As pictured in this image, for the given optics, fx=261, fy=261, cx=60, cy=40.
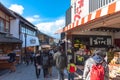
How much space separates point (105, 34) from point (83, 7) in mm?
3624

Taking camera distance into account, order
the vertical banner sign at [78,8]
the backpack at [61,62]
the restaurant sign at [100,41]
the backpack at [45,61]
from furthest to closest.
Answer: the restaurant sign at [100,41], the vertical banner sign at [78,8], the backpack at [45,61], the backpack at [61,62]

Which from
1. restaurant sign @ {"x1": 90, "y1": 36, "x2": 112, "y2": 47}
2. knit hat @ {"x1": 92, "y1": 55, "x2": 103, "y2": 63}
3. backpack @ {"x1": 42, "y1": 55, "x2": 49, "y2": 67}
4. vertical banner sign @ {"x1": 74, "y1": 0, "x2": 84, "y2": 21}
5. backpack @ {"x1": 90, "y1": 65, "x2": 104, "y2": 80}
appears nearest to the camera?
backpack @ {"x1": 90, "y1": 65, "x2": 104, "y2": 80}

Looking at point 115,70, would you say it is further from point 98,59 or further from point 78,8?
point 78,8

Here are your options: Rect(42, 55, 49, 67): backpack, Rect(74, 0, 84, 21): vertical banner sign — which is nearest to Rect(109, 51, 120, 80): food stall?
Rect(42, 55, 49, 67): backpack

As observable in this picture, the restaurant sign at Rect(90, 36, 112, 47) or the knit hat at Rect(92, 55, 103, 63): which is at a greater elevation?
the restaurant sign at Rect(90, 36, 112, 47)

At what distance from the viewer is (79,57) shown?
18.5m

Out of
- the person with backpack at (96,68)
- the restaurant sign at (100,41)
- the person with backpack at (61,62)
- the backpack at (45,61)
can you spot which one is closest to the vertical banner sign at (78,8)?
the restaurant sign at (100,41)

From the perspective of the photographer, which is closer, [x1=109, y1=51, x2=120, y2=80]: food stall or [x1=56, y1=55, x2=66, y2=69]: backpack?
[x1=109, y1=51, x2=120, y2=80]: food stall

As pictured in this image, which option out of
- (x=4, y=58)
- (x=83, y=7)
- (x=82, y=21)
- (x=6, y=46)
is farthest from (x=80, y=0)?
(x=6, y=46)

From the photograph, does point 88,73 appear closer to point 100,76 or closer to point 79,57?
point 100,76

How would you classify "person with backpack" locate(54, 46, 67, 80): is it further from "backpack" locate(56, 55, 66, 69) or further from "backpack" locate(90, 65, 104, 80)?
"backpack" locate(90, 65, 104, 80)

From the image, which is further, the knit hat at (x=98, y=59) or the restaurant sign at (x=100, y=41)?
the restaurant sign at (x=100, y=41)

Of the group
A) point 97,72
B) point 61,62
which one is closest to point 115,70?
point 61,62

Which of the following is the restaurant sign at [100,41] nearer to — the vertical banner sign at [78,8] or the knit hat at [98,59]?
the vertical banner sign at [78,8]
